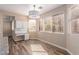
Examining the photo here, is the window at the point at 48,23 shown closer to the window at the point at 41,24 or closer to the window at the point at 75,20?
the window at the point at 41,24

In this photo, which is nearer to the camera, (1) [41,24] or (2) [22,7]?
(2) [22,7]

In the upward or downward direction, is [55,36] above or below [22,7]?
below

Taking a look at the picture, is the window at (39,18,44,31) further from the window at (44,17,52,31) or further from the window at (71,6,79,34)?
the window at (71,6,79,34)

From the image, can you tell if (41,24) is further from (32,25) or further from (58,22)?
(58,22)

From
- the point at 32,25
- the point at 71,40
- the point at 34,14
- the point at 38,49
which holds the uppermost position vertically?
the point at 34,14

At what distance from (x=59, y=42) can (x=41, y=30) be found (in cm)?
34

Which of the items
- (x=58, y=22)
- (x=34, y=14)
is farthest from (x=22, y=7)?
(x=58, y=22)

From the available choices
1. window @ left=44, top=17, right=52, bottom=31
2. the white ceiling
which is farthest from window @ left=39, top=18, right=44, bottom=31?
the white ceiling

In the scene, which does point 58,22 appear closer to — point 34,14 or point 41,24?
point 41,24
